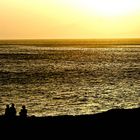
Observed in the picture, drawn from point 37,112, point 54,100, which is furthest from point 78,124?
point 54,100

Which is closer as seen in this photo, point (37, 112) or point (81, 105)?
point (37, 112)

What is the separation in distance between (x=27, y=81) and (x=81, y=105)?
21.7m

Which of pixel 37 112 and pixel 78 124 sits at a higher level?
pixel 78 124

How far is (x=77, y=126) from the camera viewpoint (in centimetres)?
1989

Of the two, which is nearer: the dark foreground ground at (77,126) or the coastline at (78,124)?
the dark foreground ground at (77,126)

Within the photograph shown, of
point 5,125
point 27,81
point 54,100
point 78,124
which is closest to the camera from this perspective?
point 5,125

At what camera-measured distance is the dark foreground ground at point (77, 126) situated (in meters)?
18.5

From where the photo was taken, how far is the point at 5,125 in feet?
62.5

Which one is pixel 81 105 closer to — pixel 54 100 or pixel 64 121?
pixel 54 100

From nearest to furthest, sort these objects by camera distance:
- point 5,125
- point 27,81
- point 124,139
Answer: point 124,139 < point 5,125 < point 27,81

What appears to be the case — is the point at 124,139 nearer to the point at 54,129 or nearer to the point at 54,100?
the point at 54,129

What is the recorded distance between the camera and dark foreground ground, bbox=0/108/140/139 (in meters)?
18.5

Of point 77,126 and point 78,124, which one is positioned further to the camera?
point 78,124

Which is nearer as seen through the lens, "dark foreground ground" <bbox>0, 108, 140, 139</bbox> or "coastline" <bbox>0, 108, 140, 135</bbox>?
"dark foreground ground" <bbox>0, 108, 140, 139</bbox>
